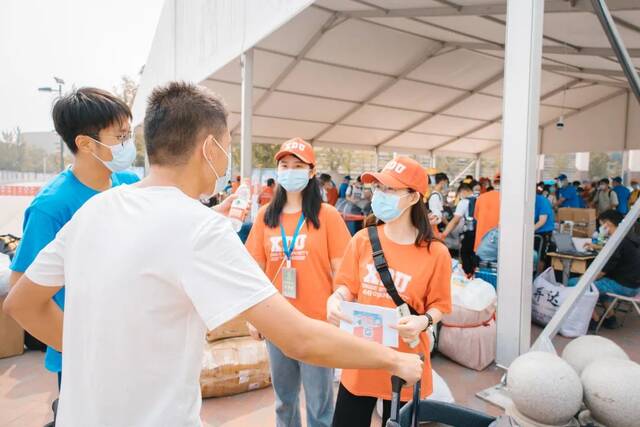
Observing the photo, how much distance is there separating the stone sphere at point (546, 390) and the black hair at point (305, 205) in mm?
1511

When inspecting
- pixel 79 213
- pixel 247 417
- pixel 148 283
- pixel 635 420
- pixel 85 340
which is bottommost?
pixel 247 417

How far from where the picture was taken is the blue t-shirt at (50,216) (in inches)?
63.4

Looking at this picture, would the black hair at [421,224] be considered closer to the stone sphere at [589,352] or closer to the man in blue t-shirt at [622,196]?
the stone sphere at [589,352]

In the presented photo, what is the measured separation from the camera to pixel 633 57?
8.03 m

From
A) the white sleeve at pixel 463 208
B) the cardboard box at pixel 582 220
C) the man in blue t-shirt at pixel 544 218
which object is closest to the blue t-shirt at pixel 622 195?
the cardboard box at pixel 582 220

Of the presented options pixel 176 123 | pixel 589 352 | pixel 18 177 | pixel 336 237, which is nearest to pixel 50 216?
pixel 176 123

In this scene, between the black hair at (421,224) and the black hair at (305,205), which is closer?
the black hair at (421,224)

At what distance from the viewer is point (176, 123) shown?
1.09 meters

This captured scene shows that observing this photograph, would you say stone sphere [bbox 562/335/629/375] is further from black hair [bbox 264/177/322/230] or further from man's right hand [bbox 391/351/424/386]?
man's right hand [bbox 391/351/424/386]

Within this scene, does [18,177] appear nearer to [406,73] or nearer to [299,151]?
[406,73]

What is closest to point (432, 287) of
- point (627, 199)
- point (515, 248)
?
point (515, 248)

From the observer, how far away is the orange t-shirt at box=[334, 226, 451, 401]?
6.16 feet

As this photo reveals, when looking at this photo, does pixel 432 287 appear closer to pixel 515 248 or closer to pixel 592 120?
pixel 515 248

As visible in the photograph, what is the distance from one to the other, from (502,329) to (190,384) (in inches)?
120
